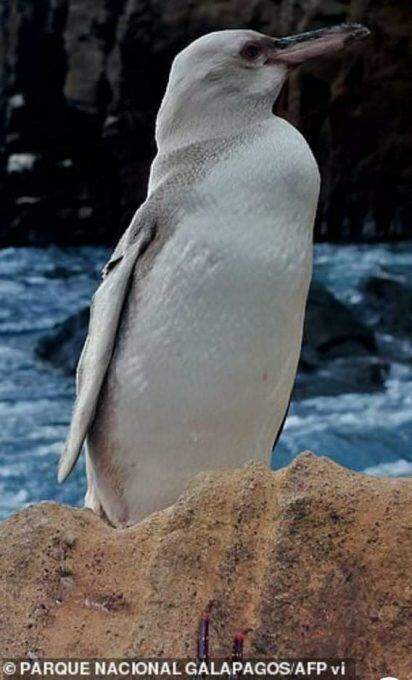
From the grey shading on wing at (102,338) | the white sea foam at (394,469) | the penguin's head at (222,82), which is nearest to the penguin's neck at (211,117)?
the penguin's head at (222,82)

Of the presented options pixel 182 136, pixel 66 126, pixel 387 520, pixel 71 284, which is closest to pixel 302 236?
pixel 182 136

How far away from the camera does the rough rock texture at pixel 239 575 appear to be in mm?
972

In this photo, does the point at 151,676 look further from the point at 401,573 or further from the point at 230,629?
the point at 401,573

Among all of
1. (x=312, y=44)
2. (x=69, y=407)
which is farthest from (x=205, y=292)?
(x=69, y=407)

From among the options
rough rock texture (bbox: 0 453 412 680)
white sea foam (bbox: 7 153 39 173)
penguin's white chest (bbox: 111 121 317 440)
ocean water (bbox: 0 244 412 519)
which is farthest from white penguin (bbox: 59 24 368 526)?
white sea foam (bbox: 7 153 39 173)

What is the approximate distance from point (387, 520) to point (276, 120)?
0.85 meters

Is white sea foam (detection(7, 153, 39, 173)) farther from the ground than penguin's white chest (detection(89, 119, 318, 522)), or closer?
closer

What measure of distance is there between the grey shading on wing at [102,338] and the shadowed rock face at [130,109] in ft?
25.6

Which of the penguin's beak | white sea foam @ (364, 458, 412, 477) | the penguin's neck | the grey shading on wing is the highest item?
the penguin's beak

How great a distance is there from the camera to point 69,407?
643 centimetres

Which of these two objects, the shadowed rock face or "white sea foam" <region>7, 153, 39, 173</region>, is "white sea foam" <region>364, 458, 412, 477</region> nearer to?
the shadowed rock face

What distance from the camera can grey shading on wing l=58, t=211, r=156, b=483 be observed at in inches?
67.6

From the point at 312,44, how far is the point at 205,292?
0.45 m

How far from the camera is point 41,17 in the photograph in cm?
994
